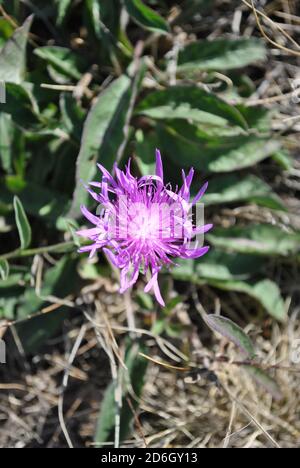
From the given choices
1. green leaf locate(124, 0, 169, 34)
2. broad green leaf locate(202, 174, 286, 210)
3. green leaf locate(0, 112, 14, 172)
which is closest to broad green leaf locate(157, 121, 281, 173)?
broad green leaf locate(202, 174, 286, 210)

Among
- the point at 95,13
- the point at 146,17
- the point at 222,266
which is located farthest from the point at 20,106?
the point at 222,266

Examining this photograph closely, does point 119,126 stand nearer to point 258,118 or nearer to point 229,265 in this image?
point 258,118

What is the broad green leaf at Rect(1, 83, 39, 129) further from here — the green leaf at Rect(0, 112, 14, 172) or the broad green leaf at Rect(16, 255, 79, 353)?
the broad green leaf at Rect(16, 255, 79, 353)

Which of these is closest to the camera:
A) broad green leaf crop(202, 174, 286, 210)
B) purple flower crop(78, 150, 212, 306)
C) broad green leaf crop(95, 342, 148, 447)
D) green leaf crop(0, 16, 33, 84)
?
purple flower crop(78, 150, 212, 306)

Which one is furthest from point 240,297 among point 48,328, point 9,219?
point 9,219

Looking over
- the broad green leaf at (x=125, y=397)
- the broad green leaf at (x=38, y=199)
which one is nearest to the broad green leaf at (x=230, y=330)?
the broad green leaf at (x=125, y=397)

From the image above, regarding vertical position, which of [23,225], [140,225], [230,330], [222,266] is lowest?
[222,266]
